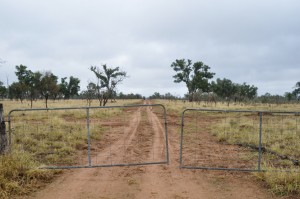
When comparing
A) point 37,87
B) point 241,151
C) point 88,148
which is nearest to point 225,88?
point 37,87

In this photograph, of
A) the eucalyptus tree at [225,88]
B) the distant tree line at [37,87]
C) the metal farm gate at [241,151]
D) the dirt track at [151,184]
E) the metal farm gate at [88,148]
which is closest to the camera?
the dirt track at [151,184]

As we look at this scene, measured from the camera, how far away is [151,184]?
21.5 ft

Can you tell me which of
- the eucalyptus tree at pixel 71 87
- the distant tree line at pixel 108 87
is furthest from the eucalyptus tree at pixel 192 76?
the eucalyptus tree at pixel 71 87

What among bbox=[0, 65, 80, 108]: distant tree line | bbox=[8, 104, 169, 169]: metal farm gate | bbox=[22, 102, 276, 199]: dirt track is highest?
bbox=[0, 65, 80, 108]: distant tree line

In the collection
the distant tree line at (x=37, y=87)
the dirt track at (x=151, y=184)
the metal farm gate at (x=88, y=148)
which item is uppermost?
the distant tree line at (x=37, y=87)

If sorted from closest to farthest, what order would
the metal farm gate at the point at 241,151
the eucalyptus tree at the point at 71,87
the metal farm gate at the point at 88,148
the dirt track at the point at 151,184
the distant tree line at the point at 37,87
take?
the dirt track at the point at 151,184 < the metal farm gate at the point at 241,151 < the metal farm gate at the point at 88,148 < the distant tree line at the point at 37,87 < the eucalyptus tree at the point at 71,87

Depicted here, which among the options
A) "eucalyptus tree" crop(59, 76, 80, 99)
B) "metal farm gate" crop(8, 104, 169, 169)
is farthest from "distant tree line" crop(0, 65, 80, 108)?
"metal farm gate" crop(8, 104, 169, 169)

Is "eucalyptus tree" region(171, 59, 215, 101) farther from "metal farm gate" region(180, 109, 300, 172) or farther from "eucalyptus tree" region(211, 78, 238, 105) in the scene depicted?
"metal farm gate" region(180, 109, 300, 172)

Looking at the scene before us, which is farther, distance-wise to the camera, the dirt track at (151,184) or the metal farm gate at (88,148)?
the metal farm gate at (88,148)

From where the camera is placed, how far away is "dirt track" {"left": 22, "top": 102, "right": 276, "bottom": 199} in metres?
5.96

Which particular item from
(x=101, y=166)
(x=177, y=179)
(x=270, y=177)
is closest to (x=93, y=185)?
(x=101, y=166)

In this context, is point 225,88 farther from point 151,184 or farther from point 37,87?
point 151,184

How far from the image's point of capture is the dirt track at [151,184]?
235 inches

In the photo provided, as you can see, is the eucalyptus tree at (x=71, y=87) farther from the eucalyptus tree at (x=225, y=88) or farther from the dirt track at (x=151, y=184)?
the dirt track at (x=151, y=184)
